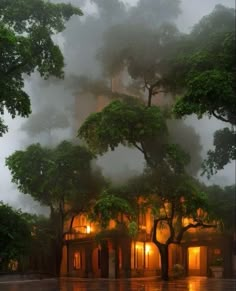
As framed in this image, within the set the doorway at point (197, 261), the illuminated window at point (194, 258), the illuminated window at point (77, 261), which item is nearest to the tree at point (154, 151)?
the doorway at point (197, 261)

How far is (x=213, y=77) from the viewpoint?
23875mm

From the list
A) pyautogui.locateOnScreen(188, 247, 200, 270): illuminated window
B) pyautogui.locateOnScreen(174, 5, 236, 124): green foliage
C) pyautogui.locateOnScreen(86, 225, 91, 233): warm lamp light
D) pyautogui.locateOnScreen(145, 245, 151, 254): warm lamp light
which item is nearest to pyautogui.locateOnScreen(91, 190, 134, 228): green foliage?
pyautogui.locateOnScreen(174, 5, 236, 124): green foliage

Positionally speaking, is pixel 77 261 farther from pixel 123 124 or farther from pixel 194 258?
pixel 123 124

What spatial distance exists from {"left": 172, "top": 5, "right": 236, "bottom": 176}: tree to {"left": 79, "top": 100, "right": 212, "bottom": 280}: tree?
157 inches

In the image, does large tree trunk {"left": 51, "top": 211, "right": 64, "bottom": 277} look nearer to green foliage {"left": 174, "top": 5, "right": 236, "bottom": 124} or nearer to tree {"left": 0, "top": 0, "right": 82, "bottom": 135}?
green foliage {"left": 174, "top": 5, "right": 236, "bottom": 124}

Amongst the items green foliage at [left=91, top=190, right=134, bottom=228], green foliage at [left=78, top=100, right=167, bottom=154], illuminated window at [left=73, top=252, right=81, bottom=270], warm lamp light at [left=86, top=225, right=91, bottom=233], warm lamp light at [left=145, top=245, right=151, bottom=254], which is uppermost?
green foliage at [left=78, top=100, right=167, bottom=154]

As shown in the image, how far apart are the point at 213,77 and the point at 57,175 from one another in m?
28.3

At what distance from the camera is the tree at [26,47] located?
23312 millimetres

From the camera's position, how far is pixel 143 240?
50531 millimetres

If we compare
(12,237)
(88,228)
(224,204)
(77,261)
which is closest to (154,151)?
(224,204)

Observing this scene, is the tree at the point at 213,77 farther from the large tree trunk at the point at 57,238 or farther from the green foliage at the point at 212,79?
the large tree trunk at the point at 57,238

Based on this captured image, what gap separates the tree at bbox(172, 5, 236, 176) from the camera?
24.0m

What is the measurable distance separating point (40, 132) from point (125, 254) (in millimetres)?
45968

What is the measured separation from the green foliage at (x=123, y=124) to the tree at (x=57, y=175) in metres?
8.91
